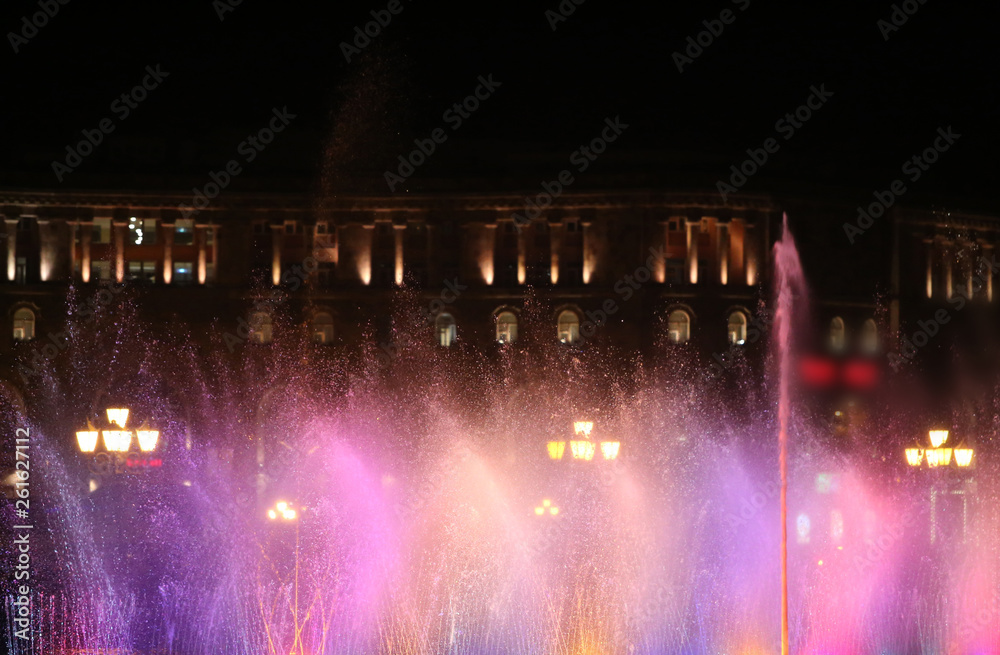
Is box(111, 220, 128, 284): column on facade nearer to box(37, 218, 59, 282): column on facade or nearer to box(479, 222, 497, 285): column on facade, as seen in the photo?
box(37, 218, 59, 282): column on facade

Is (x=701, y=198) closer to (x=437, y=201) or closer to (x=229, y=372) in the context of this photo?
(x=437, y=201)

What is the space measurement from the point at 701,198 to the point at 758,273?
12.4 feet

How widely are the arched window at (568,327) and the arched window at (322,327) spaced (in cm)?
888

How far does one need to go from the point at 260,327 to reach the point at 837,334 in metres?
22.9

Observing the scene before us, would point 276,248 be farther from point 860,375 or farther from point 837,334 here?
point 860,375

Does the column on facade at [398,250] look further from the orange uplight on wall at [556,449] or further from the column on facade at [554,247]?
the orange uplight on wall at [556,449]

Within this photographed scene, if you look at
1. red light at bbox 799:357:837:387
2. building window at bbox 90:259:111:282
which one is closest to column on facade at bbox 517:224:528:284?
red light at bbox 799:357:837:387

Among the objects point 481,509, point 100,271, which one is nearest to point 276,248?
point 100,271

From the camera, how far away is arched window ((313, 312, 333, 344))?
67062 mm

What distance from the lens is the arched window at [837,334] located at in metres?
68.9

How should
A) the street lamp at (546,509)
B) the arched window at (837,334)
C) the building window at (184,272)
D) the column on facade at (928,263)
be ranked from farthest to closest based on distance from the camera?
the column on facade at (928,263) → the arched window at (837,334) → the building window at (184,272) → the street lamp at (546,509)

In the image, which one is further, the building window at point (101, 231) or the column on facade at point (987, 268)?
the column on facade at point (987, 268)

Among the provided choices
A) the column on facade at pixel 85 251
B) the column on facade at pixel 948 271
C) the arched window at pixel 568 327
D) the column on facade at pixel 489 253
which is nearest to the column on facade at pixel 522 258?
the column on facade at pixel 489 253

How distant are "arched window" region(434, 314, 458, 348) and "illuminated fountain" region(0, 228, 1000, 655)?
72 cm
